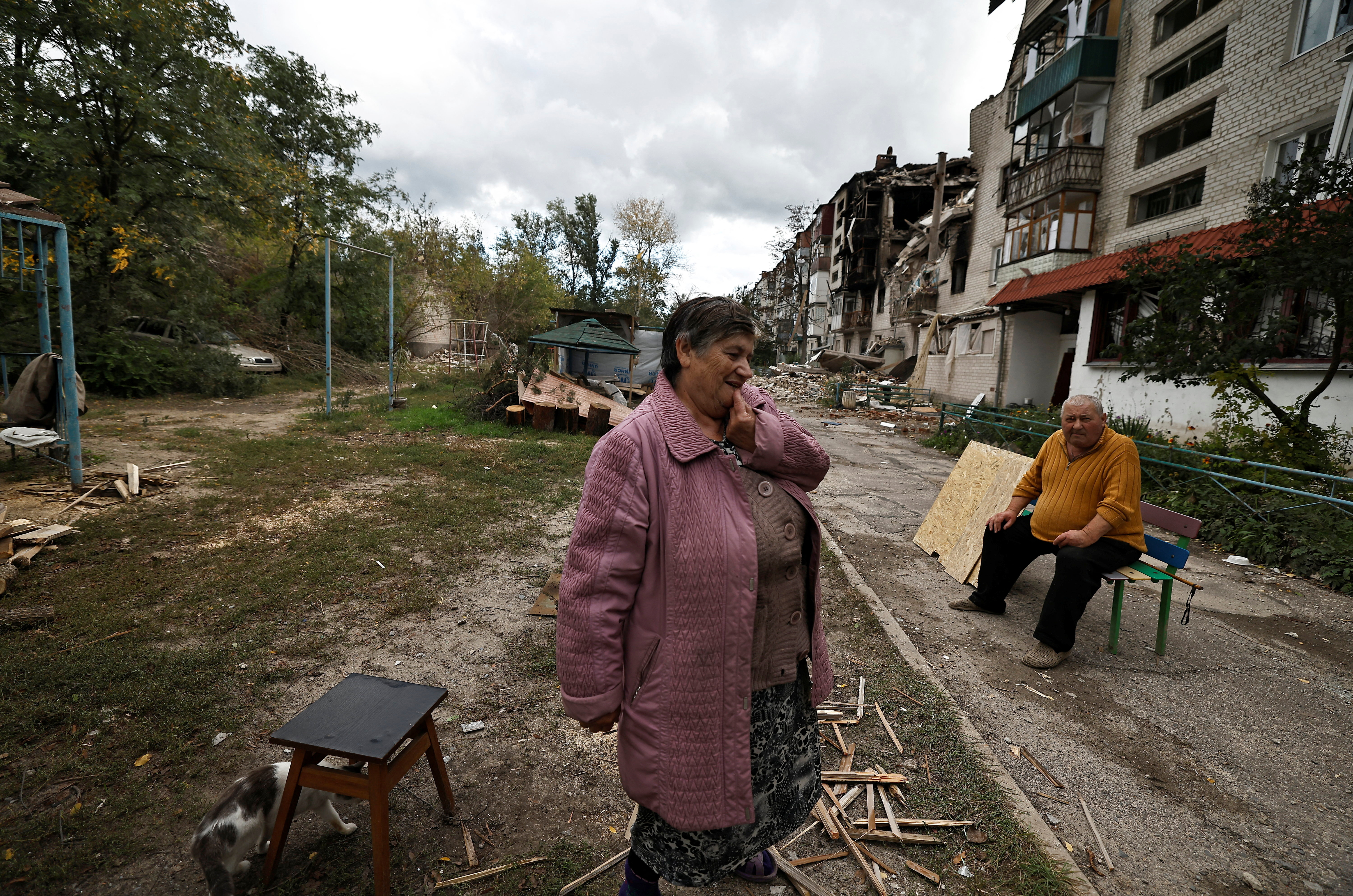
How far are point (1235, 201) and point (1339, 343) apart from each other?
8.04 metres

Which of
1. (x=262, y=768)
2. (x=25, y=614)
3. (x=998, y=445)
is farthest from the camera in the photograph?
(x=998, y=445)

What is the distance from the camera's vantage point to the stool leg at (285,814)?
6.70ft

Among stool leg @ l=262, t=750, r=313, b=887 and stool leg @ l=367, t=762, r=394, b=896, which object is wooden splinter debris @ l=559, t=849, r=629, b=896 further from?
stool leg @ l=262, t=750, r=313, b=887

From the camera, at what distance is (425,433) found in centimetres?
1103

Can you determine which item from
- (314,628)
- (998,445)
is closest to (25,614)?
(314,628)

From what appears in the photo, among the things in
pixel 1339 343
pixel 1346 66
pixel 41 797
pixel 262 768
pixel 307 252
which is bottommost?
pixel 41 797

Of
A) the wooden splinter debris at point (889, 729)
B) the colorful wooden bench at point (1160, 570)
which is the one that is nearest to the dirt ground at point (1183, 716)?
the colorful wooden bench at point (1160, 570)

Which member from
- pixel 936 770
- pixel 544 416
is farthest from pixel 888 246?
pixel 936 770

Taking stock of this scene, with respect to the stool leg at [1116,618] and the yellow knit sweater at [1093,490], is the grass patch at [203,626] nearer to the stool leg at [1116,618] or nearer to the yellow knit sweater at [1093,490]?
the yellow knit sweater at [1093,490]

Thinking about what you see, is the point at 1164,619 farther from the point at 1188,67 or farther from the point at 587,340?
the point at 1188,67

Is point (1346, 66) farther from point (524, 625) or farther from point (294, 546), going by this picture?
point (294, 546)

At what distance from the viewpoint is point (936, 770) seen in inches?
113

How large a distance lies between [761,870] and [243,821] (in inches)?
73.0

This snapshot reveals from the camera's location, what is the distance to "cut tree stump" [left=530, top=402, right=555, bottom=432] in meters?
12.3
